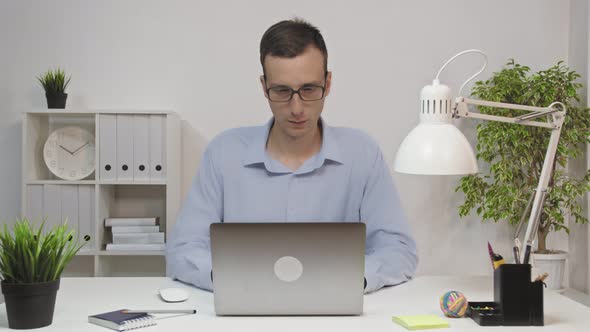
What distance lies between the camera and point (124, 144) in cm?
376

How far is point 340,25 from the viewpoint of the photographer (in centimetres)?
409

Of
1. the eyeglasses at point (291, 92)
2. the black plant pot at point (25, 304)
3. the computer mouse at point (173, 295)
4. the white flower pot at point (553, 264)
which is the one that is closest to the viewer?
the black plant pot at point (25, 304)

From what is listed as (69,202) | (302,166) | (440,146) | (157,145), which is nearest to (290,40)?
(302,166)

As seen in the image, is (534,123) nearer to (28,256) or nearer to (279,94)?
(279,94)

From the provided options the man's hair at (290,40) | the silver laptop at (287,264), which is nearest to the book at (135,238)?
the man's hair at (290,40)

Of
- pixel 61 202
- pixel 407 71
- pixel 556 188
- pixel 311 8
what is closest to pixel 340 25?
pixel 311 8

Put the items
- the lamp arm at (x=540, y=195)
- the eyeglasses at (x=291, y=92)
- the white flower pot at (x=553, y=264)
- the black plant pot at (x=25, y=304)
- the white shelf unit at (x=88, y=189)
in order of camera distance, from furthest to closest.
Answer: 1. the white flower pot at (x=553, y=264)
2. the white shelf unit at (x=88, y=189)
3. the eyeglasses at (x=291, y=92)
4. the lamp arm at (x=540, y=195)
5. the black plant pot at (x=25, y=304)

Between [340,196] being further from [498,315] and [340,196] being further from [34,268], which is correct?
[34,268]

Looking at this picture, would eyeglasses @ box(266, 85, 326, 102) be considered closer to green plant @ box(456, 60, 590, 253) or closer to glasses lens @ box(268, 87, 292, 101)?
glasses lens @ box(268, 87, 292, 101)

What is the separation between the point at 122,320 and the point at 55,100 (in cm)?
264

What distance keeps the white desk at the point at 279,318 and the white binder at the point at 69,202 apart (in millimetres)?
1818

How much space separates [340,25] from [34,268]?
2.95m

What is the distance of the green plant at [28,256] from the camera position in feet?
4.86

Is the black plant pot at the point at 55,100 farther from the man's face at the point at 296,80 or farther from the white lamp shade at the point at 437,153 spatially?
the white lamp shade at the point at 437,153
